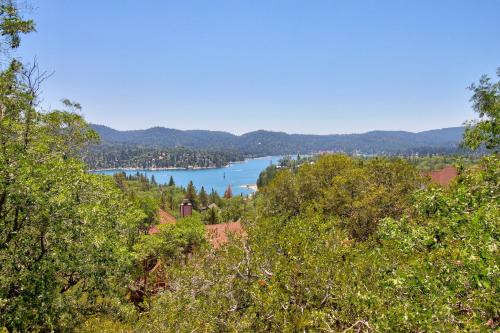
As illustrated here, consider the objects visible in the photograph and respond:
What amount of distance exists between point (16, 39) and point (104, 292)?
7088 mm

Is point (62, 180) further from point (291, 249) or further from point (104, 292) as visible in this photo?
point (291, 249)

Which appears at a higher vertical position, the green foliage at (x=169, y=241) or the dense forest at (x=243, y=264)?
the dense forest at (x=243, y=264)

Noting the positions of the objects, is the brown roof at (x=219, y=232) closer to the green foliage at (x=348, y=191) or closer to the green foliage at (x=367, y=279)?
the green foliage at (x=367, y=279)

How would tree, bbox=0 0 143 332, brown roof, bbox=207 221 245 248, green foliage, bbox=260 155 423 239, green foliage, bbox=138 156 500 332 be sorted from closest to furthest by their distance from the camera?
1. green foliage, bbox=138 156 500 332
2. tree, bbox=0 0 143 332
3. brown roof, bbox=207 221 245 248
4. green foliage, bbox=260 155 423 239

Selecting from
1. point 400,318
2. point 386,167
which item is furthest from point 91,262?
point 386,167

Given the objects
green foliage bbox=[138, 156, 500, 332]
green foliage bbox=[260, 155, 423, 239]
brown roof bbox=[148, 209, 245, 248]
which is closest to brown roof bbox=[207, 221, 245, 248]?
brown roof bbox=[148, 209, 245, 248]

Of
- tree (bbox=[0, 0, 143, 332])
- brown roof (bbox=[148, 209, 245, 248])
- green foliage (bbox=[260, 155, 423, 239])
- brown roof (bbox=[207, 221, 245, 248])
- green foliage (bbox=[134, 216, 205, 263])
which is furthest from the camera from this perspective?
green foliage (bbox=[134, 216, 205, 263])

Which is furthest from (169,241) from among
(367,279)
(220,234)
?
(367,279)

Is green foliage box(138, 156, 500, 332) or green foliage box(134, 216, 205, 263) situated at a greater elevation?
green foliage box(138, 156, 500, 332)

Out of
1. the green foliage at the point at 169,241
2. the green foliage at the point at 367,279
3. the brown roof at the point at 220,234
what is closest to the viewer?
the green foliage at the point at 367,279

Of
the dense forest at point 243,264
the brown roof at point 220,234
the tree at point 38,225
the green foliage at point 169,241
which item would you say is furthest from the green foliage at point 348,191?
the tree at point 38,225

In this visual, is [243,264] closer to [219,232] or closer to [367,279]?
[367,279]

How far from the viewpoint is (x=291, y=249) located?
970 cm

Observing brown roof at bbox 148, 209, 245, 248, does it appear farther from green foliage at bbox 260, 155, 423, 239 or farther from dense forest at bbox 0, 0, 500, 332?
green foliage at bbox 260, 155, 423, 239
